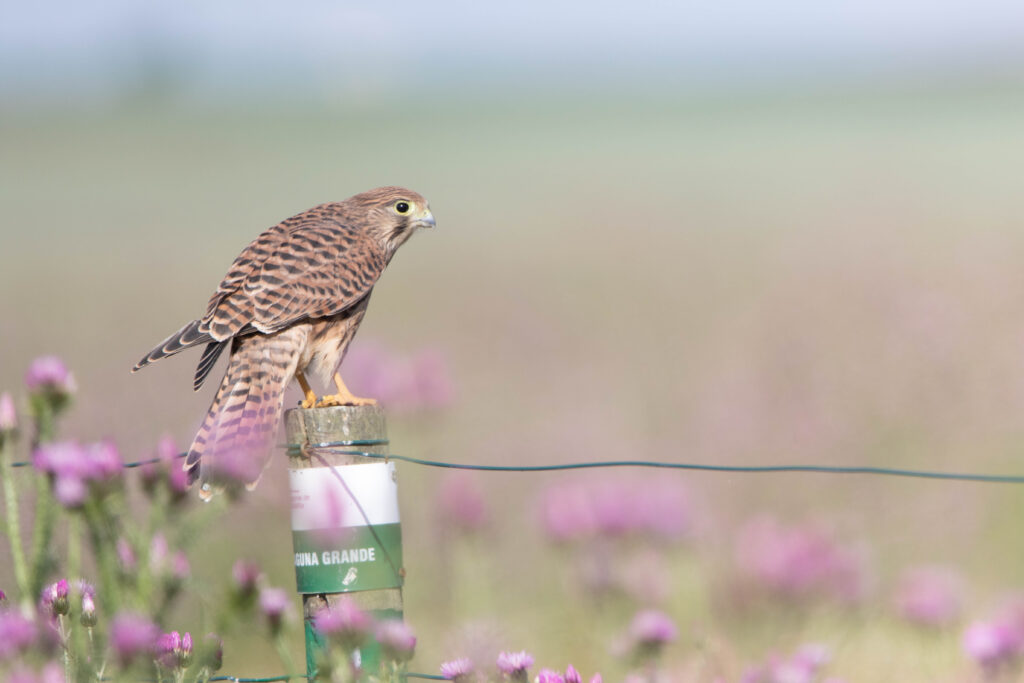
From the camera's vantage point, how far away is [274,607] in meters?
2.38

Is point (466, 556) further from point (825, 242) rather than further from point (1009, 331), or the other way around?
point (825, 242)

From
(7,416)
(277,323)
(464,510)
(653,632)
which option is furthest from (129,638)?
(464,510)

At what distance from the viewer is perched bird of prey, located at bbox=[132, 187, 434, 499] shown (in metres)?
3.34

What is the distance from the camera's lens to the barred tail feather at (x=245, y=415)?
2.90 metres

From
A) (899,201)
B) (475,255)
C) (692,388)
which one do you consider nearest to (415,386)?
(692,388)

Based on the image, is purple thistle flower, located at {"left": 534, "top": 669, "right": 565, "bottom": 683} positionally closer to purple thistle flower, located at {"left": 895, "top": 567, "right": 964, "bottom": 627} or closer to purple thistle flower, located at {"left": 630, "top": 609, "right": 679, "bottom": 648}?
purple thistle flower, located at {"left": 630, "top": 609, "right": 679, "bottom": 648}

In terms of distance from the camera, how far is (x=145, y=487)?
2.47 m

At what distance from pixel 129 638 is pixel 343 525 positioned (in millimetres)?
742

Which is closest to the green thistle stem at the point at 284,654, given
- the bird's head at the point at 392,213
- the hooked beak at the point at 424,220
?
the bird's head at the point at 392,213

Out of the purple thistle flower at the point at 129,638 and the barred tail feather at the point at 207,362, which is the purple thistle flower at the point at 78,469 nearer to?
the purple thistle flower at the point at 129,638

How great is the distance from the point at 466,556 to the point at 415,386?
0.62m

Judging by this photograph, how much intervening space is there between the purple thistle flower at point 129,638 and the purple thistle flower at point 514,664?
30.4 inches

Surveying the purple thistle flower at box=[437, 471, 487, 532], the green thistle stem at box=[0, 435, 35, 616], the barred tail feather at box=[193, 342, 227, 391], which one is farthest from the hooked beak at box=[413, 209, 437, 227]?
the green thistle stem at box=[0, 435, 35, 616]

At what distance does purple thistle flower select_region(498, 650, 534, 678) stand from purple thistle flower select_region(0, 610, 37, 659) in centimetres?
87
